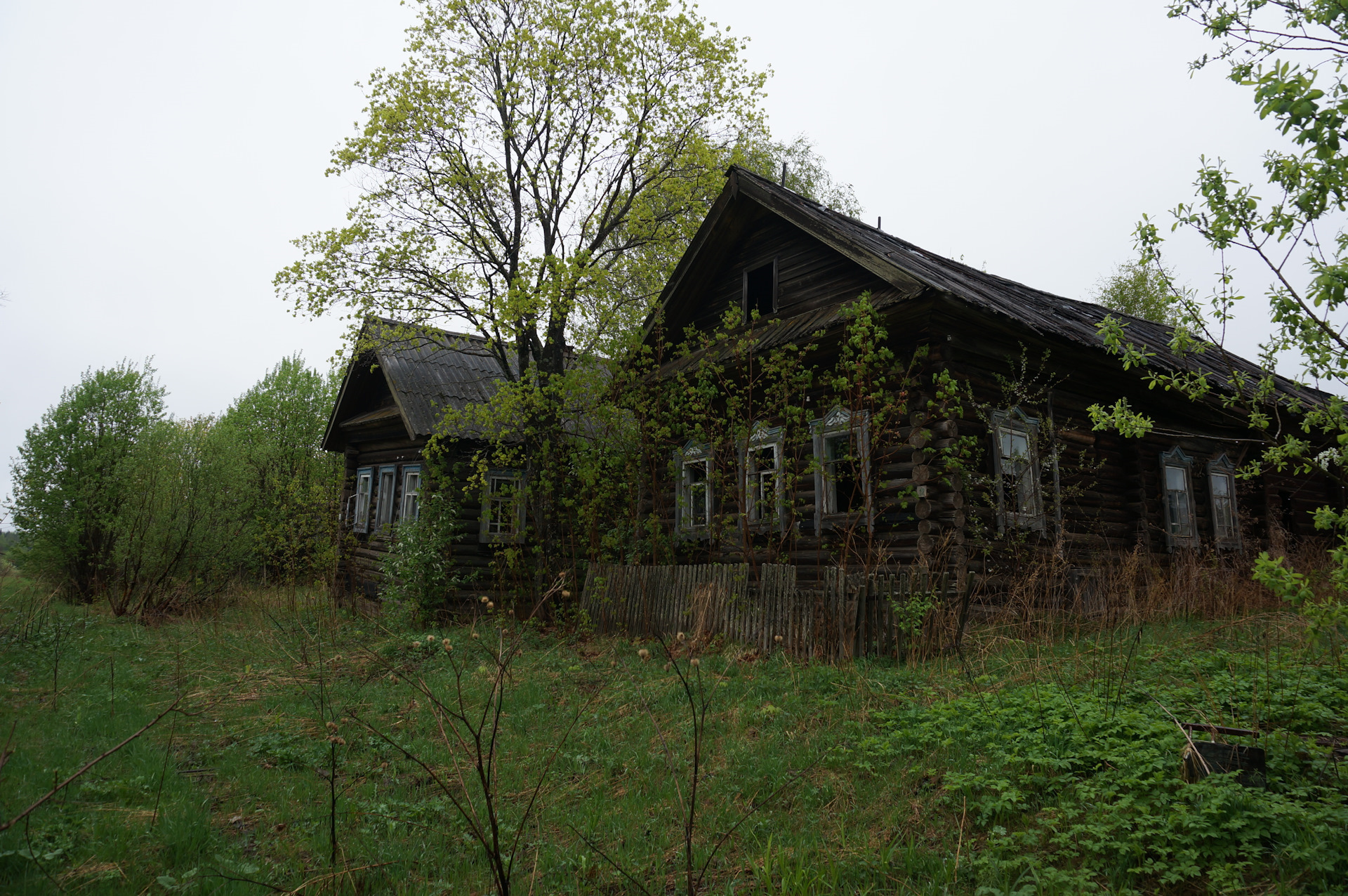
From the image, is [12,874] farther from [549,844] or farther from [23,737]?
[23,737]

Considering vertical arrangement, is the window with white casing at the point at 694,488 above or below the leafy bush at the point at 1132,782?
above

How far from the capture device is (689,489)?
1209 centimetres

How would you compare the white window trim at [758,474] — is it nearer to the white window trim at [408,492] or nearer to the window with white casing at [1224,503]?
the window with white casing at [1224,503]

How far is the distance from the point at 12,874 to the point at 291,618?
944cm

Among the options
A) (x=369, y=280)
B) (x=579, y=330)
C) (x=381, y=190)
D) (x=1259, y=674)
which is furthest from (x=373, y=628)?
(x=1259, y=674)

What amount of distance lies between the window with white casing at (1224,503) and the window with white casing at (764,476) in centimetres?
791

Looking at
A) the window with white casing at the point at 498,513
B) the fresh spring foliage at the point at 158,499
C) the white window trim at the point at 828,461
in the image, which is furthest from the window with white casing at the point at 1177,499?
the fresh spring foliage at the point at 158,499

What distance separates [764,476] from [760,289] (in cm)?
404

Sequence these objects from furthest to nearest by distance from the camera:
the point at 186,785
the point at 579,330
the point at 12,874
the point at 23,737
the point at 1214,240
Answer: the point at 579,330 < the point at 23,737 < the point at 186,785 < the point at 1214,240 < the point at 12,874

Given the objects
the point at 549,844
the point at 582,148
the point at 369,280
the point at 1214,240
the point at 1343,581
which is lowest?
the point at 549,844

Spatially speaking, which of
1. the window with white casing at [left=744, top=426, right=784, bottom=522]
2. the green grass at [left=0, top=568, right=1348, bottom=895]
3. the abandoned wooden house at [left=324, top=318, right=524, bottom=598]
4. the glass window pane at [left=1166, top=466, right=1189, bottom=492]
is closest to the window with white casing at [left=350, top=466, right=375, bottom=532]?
the abandoned wooden house at [left=324, top=318, right=524, bottom=598]

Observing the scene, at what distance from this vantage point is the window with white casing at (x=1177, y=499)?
1184cm

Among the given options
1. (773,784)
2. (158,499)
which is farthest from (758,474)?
(158,499)

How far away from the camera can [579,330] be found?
18.4 metres
